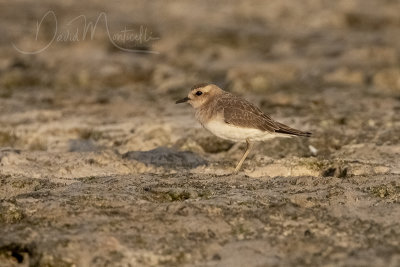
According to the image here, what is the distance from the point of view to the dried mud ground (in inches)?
206

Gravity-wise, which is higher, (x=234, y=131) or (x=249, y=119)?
(x=249, y=119)

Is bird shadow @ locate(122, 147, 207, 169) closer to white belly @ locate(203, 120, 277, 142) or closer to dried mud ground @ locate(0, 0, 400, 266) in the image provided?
dried mud ground @ locate(0, 0, 400, 266)

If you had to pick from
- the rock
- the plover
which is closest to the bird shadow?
the plover

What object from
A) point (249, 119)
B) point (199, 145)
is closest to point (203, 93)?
point (249, 119)

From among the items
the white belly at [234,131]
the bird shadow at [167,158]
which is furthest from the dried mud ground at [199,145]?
the white belly at [234,131]

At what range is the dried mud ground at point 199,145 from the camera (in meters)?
5.23

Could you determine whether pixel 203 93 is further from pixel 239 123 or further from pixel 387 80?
pixel 387 80

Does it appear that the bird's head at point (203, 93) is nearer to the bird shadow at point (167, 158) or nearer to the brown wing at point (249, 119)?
the brown wing at point (249, 119)

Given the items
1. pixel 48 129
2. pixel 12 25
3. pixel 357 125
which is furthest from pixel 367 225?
pixel 12 25

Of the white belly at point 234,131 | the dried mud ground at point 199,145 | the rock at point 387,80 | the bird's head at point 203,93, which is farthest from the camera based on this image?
the rock at point 387,80

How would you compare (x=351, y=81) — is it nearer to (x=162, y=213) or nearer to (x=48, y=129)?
(x=48, y=129)

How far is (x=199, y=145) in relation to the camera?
28.8ft

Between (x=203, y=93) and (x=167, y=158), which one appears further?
(x=167, y=158)

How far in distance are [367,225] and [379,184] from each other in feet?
3.76
